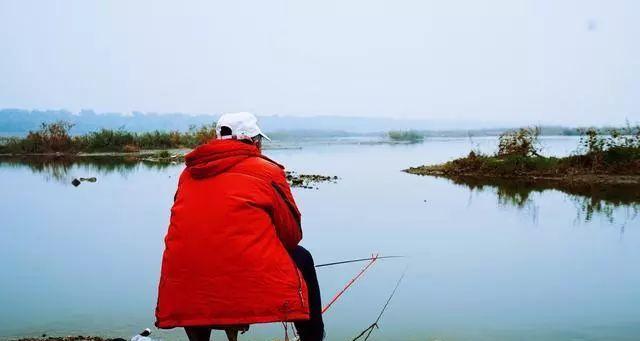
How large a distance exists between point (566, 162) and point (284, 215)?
14715mm

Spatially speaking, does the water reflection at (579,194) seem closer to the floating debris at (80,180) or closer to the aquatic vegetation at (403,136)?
the floating debris at (80,180)

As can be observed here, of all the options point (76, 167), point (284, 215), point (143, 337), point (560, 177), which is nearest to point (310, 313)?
point (284, 215)

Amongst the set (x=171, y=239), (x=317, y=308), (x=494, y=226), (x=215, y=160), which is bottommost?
(x=494, y=226)

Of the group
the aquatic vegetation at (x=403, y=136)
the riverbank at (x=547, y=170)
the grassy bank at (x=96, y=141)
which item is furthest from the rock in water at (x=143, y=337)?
the aquatic vegetation at (x=403, y=136)

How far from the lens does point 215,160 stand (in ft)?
7.45

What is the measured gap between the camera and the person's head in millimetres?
2420

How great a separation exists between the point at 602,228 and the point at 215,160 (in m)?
7.55

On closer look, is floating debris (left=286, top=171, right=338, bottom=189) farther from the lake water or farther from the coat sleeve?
the coat sleeve

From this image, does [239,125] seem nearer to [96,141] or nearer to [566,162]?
[566,162]

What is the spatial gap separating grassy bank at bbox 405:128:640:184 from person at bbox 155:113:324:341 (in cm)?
1324

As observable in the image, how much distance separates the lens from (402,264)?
20.6ft

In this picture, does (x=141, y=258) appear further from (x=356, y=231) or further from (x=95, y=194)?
(x=95, y=194)

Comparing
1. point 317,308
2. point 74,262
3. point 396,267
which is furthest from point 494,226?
point 317,308

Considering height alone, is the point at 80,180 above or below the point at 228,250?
below
